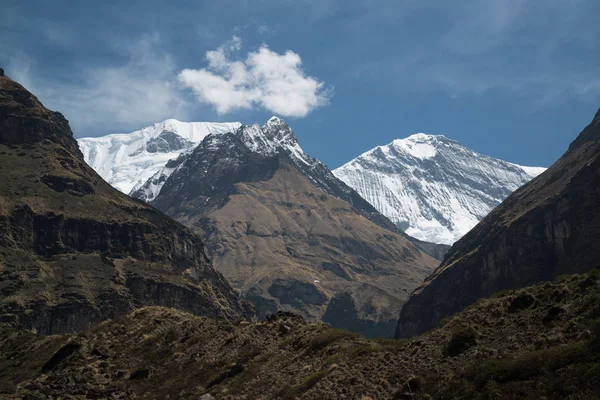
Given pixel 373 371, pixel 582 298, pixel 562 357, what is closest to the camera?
pixel 562 357

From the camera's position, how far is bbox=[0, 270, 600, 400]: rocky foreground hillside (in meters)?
37.1

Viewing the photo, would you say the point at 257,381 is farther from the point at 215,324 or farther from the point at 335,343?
the point at 215,324

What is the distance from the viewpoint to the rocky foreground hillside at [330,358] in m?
37.1

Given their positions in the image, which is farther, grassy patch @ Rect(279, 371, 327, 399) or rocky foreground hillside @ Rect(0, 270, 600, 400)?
grassy patch @ Rect(279, 371, 327, 399)

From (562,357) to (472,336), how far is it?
9693 millimetres

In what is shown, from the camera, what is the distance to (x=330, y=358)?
54844 millimetres

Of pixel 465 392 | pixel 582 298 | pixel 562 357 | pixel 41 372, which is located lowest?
pixel 41 372

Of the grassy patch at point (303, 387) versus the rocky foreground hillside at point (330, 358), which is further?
the grassy patch at point (303, 387)

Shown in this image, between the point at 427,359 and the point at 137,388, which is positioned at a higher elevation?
the point at 427,359

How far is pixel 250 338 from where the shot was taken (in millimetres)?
71688

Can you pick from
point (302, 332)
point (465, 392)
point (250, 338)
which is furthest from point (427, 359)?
point (250, 338)

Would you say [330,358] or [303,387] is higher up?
[330,358]

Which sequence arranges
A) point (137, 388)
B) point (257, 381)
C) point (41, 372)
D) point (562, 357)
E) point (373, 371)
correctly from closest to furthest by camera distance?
point (562, 357) < point (373, 371) < point (257, 381) < point (137, 388) < point (41, 372)

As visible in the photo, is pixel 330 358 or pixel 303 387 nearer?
pixel 303 387
